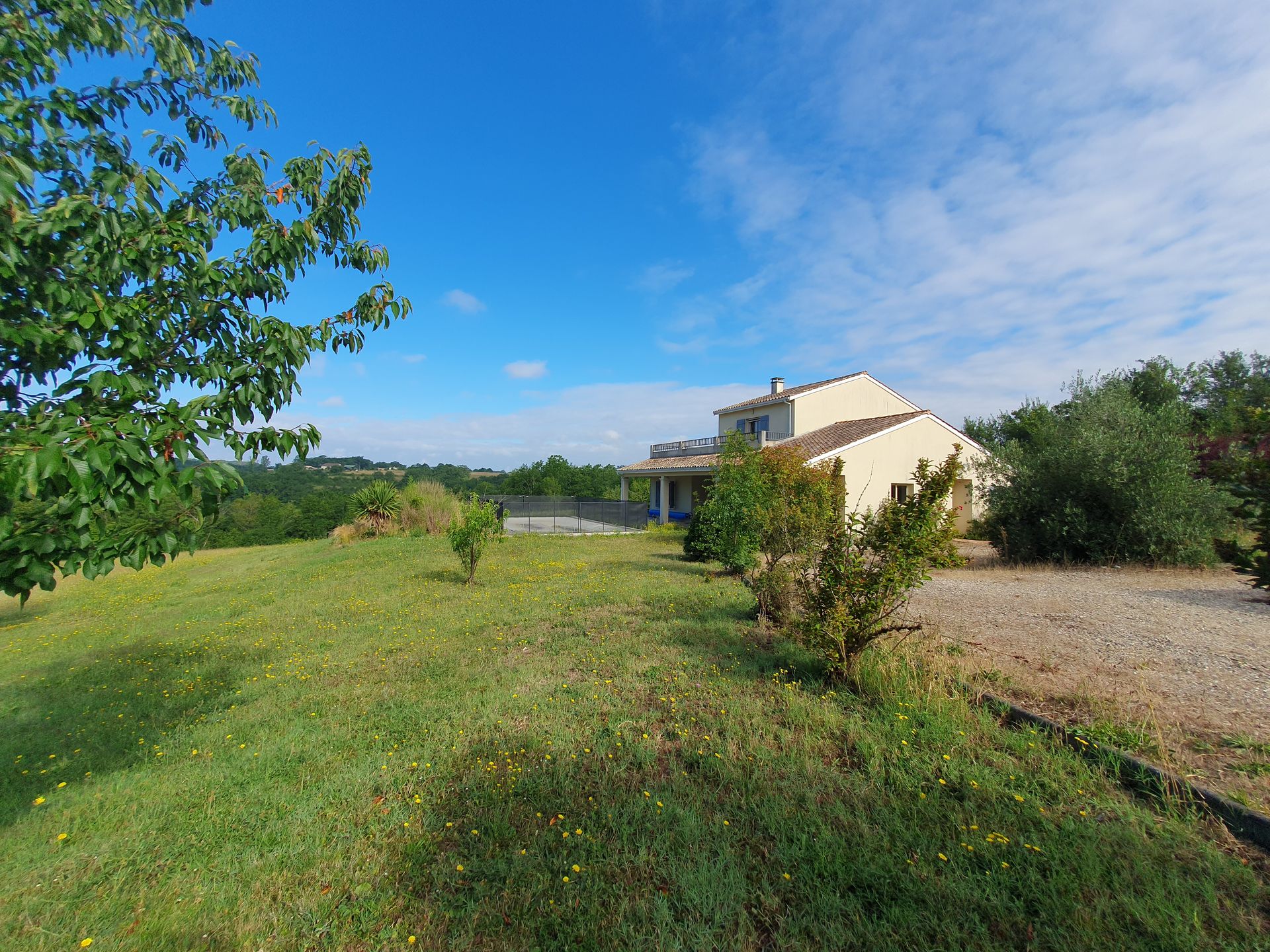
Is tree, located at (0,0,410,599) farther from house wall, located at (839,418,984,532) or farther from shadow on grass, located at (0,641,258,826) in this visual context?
house wall, located at (839,418,984,532)

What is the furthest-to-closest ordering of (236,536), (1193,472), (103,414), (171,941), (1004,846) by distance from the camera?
1. (236,536)
2. (1193,472)
3. (1004,846)
4. (171,941)
5. (103,414)

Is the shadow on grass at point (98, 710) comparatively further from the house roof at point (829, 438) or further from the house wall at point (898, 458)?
the house wall at point (898, 458)

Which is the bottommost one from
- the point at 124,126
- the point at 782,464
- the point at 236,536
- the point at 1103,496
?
the point at 236,536

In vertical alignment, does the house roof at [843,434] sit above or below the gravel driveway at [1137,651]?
above

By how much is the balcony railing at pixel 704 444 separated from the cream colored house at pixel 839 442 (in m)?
0.05

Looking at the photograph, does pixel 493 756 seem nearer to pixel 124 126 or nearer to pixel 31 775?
pixel 31 775

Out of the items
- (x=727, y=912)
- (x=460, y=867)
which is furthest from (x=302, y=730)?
(x=727, y=912)

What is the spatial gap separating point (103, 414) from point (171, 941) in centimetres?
237

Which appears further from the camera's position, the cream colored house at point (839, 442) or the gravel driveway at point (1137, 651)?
the cream colored house at point (839, 442)

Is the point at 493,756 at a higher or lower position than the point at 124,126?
lower

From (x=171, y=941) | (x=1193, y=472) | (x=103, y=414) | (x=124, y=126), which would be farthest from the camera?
(x=1193, y=472)

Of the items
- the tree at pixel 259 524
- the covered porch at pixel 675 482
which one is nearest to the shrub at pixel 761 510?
the covered porch at pixel 675 482

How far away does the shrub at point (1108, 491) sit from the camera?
1095 cm

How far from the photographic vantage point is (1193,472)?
11.6m
